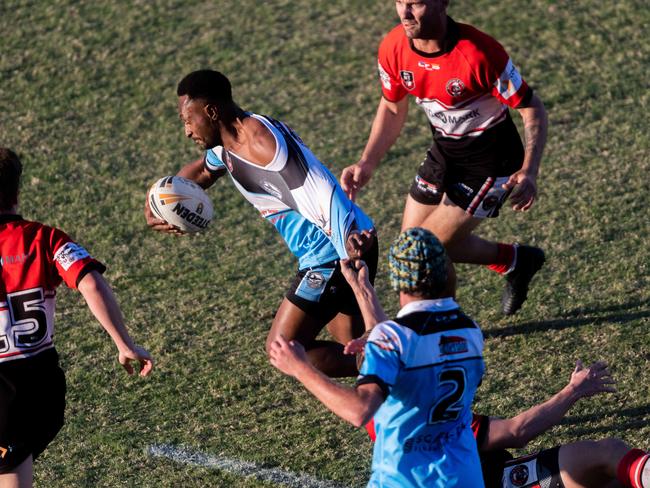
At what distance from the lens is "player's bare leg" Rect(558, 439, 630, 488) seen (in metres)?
5.04

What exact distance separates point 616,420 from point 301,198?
2.40 meters

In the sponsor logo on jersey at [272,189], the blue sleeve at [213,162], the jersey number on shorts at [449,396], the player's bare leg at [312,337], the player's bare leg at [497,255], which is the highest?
the jersey number on shorts at [449,396]

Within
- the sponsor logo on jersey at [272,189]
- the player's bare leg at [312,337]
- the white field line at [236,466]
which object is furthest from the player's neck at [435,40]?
the white field line at [236,466]

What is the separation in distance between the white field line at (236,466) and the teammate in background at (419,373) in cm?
183

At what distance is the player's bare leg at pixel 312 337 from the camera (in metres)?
6.17

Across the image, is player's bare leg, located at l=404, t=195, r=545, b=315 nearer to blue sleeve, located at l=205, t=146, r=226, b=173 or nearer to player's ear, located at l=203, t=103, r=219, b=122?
blue sleeve, located at l=205, t=146, r=226, b=173

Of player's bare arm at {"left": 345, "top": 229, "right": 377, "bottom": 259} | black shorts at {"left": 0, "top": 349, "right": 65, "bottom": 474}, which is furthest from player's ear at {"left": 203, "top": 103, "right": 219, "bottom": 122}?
black shorts at {"left": 0, "top": 349, "right": 65, "bottom": 474}

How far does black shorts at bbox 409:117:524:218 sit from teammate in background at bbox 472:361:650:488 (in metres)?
2.31

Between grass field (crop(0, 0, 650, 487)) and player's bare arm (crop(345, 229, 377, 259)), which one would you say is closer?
player's bare arm (crop(345, 229, 377, 259))

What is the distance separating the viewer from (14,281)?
5.10m

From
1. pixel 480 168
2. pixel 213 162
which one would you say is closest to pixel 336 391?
pixel 213 162

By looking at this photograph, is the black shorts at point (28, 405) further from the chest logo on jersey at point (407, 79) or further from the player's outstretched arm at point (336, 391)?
the chest logo on jersey at point (407, 79)

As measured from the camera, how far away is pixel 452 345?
4.30 metres

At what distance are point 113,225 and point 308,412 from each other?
3.62m
